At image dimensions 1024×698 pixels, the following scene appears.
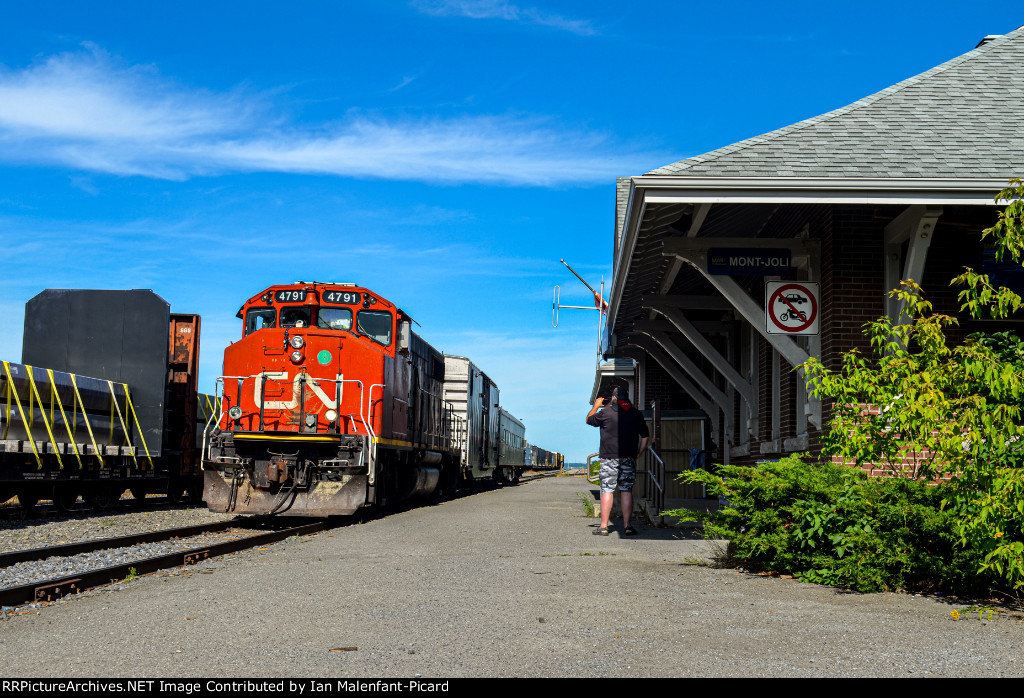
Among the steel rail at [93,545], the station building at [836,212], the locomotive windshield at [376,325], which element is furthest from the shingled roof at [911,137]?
the locomotive windshield at [376,325]

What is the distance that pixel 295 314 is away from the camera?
14.8 metres

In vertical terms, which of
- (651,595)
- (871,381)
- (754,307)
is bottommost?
(651,595)

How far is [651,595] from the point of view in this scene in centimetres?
680

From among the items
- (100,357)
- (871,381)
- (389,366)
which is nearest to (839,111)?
(871,381)

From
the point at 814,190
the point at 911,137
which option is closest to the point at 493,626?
the point at 814,190

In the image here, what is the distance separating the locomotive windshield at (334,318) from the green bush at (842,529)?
818 centimetres

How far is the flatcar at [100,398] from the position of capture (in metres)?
14.0

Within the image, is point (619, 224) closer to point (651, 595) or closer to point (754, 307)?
point (754, 307)

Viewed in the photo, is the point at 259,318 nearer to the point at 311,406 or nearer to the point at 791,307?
the point at 311,406

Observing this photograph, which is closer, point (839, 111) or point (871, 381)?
point (871, 381)

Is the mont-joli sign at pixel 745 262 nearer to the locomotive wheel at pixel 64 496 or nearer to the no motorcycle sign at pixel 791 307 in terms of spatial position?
the no motorcycle sign at pixel 791 307

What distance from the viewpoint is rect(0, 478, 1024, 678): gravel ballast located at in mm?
4496
